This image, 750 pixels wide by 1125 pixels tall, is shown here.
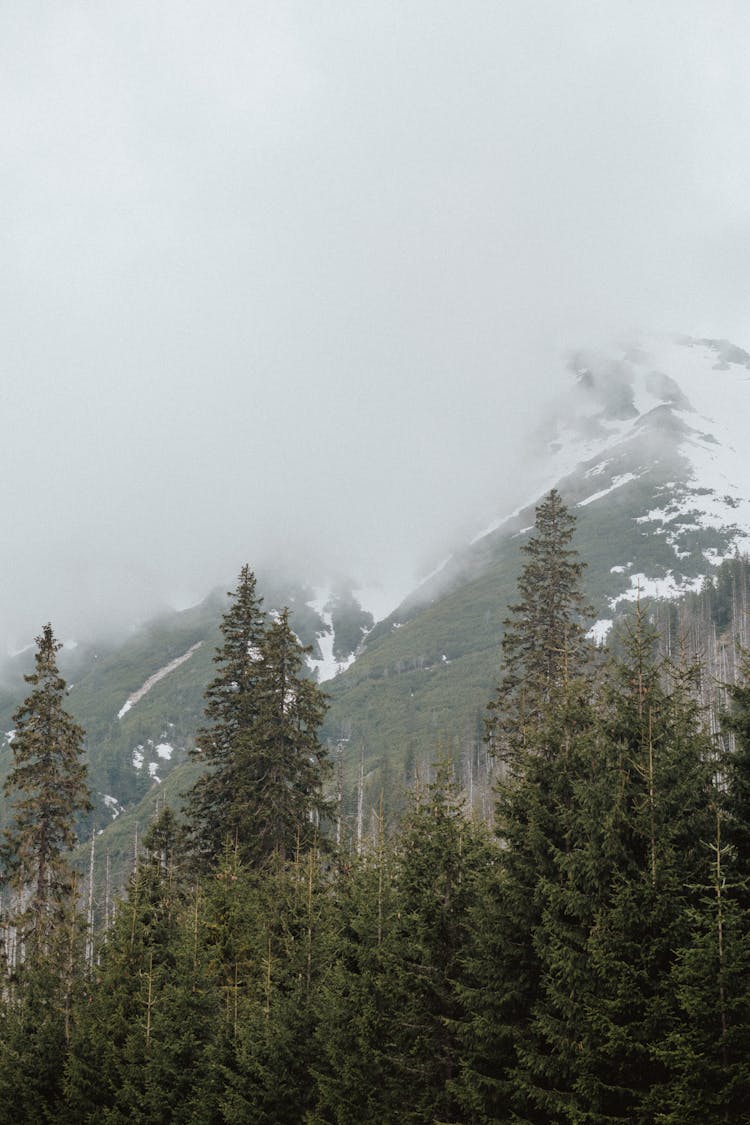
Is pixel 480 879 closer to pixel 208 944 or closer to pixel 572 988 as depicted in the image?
pixel 572 988

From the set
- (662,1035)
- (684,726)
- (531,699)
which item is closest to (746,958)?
A: (662,1035)

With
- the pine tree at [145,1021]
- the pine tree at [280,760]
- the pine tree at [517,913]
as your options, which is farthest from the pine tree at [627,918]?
the pine tree at [280,760]

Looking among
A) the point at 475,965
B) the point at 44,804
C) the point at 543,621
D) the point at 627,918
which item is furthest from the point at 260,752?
the point at 627,918

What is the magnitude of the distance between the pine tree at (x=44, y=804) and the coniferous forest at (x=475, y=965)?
13.0 ft

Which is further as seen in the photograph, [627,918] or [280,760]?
[280,760]

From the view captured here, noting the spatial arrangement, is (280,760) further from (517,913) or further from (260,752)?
(517,913)

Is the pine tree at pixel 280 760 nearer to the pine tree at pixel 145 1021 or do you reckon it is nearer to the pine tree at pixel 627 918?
the pine tree at pixel 145 1021

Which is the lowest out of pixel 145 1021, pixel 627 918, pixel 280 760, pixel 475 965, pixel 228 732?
pixel 145 1021

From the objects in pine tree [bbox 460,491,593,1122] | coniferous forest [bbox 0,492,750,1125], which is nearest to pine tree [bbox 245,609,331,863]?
coniferous forest [bbox 0,492,750,1125]

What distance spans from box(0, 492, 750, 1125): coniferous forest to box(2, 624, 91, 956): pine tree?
397cm

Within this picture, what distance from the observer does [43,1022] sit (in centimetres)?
2500

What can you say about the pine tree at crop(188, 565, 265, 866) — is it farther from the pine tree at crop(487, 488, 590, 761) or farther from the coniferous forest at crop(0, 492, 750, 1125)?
the pine tree at crop(487, 488, 590, 761)

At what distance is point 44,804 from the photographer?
112ft

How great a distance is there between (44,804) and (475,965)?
2308 cm
